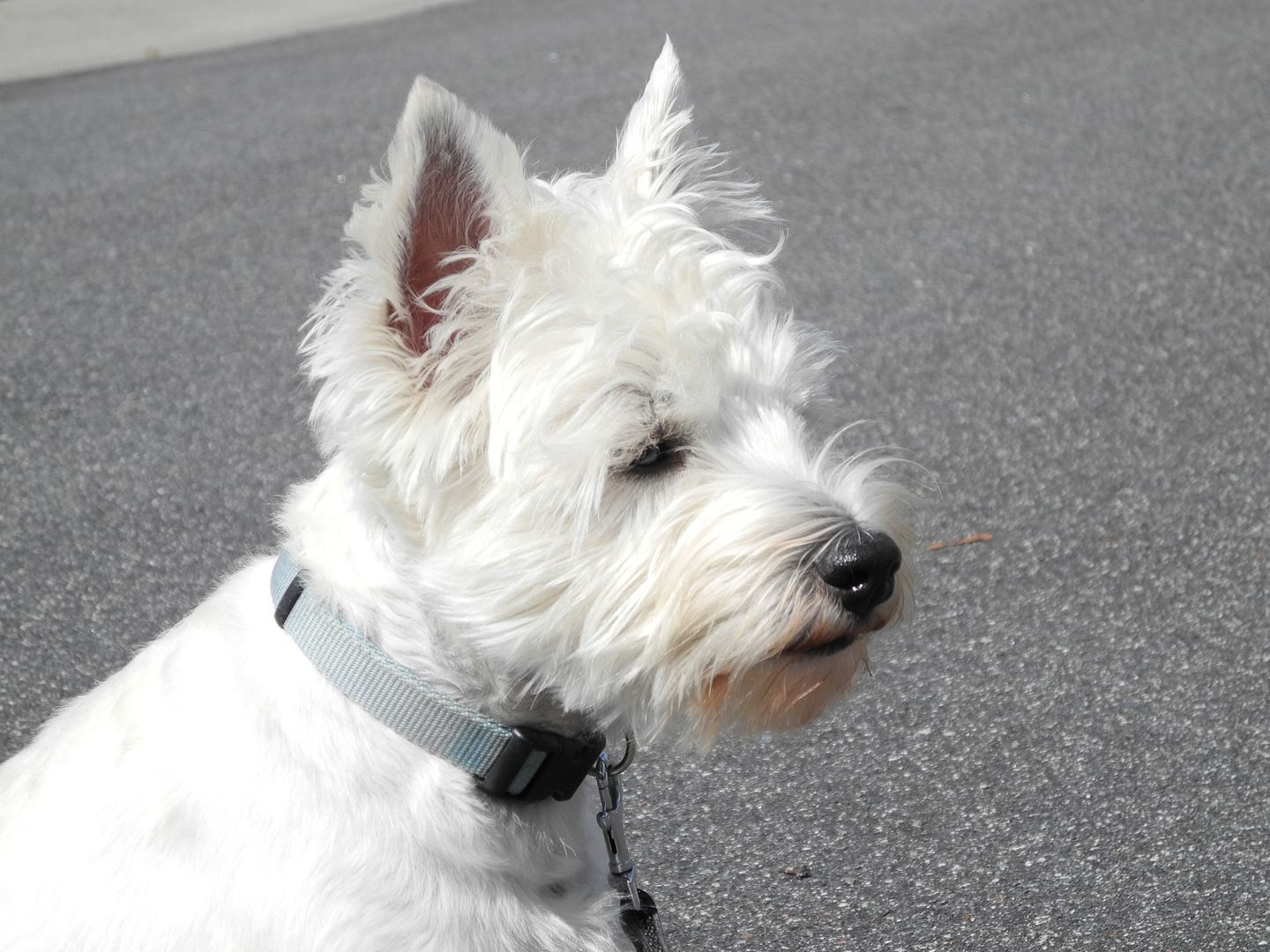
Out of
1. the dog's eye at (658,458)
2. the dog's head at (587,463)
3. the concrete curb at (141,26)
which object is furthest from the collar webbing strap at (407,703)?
the concrete curb at (141,26)

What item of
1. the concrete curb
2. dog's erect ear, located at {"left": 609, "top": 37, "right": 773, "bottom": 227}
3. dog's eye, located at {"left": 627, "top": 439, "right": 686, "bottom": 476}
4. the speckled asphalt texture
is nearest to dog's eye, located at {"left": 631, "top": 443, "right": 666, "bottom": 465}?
dog's eye, located at {"left": 627, "top": 439, "right": 686, "bottom": 476}

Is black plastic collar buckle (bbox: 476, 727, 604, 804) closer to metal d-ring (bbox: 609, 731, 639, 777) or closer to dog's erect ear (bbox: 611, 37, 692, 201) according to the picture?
metal d-ring (bbox: 609, 731, 639, 777)

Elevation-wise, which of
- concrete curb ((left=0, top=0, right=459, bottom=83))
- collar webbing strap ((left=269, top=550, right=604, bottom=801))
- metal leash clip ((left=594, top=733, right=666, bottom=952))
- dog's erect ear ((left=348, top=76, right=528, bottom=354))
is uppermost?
dog's erect ear ((left=348, top=76, right=528, bottom=354))

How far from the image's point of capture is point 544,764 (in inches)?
87.8

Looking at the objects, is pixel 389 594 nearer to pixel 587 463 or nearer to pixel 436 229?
pixel 587 463

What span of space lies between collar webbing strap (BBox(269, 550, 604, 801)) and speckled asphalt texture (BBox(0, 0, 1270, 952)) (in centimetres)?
107

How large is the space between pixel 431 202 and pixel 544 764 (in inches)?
37.3

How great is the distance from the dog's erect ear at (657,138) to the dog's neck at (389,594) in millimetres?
744

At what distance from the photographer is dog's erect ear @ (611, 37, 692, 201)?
7.97 ft

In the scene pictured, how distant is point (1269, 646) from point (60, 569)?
3.69m

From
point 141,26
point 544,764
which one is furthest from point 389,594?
point 141,26

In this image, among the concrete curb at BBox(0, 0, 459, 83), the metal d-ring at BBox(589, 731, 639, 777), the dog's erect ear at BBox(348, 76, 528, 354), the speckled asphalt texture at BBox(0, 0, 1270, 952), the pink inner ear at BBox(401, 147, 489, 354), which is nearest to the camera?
the dog's erect ear at BBox(348, 76, 528, 354)

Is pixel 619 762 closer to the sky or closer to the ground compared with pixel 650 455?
closer to the ground

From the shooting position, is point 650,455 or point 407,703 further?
point 650,455
